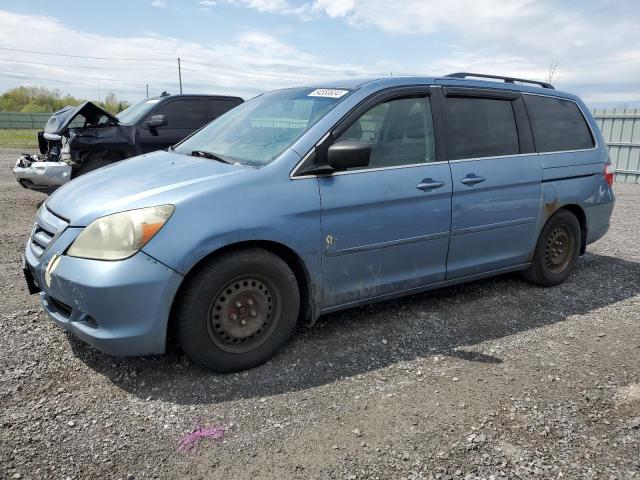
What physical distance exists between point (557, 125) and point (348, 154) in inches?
103

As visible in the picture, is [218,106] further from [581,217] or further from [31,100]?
[31,100]

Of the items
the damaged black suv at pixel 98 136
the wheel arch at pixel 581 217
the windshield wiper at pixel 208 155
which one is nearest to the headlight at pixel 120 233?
the windshield wiper at pixel 208 155

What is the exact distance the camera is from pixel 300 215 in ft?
10.2

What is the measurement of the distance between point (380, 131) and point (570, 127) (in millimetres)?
2314

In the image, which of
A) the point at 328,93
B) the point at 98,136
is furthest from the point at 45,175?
the point at 328,93

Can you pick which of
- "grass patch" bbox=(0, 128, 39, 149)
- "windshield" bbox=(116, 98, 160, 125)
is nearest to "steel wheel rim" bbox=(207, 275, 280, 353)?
"windshield" bbox=(116, 98, 160, 125)

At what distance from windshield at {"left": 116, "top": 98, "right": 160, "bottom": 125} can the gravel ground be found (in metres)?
4.92

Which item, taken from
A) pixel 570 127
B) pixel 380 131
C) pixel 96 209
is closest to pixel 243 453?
pixel 96 209

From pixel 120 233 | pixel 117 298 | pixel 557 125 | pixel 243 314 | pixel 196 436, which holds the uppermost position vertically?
pixel 557 125

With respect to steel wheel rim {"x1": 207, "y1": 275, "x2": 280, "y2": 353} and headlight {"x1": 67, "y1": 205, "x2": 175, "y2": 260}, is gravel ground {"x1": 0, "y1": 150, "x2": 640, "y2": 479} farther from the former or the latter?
headlight {"x1": 67, "y1": 205, "x2": 175, "y2": 260}

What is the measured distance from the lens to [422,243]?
12.1ft

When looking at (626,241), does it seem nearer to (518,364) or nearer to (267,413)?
(518,364)

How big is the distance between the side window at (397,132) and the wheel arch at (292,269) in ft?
2.73

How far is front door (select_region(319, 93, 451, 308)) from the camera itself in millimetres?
3303
